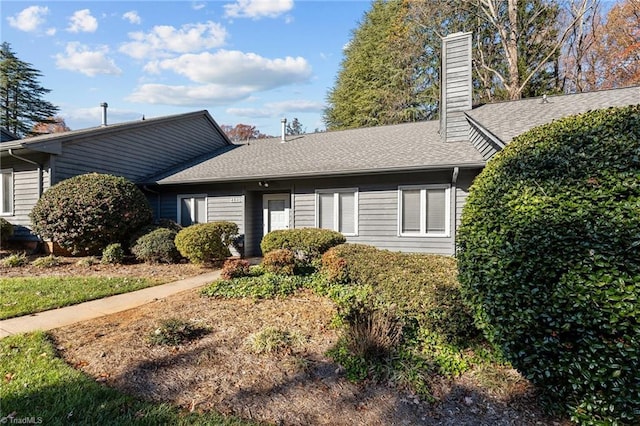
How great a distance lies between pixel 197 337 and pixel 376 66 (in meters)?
21.6

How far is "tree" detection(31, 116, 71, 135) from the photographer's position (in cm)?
3050

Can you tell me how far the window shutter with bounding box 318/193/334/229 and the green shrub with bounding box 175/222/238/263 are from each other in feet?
9.35

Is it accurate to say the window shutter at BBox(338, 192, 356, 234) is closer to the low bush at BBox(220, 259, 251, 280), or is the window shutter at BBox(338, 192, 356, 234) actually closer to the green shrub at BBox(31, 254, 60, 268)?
the low bush at BBox(220, 259, 251, 280)

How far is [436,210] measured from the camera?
29.7 ft

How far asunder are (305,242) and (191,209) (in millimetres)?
5822

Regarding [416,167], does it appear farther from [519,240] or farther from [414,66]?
[414,66]

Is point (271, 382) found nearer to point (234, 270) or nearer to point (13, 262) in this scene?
point (234, 270)

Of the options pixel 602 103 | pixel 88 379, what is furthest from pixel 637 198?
pixel 602 103

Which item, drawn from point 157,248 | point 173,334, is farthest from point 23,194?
point 173,334

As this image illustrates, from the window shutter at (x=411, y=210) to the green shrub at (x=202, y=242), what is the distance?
482cm

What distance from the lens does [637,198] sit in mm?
2287

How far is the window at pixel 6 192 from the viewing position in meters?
11.2

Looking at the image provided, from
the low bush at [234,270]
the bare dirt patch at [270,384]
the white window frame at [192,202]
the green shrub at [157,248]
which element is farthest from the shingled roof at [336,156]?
the bare dirt patch at [270,384]

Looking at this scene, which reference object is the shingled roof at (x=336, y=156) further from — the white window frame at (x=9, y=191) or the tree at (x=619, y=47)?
the tree at (x=619, y=47)
